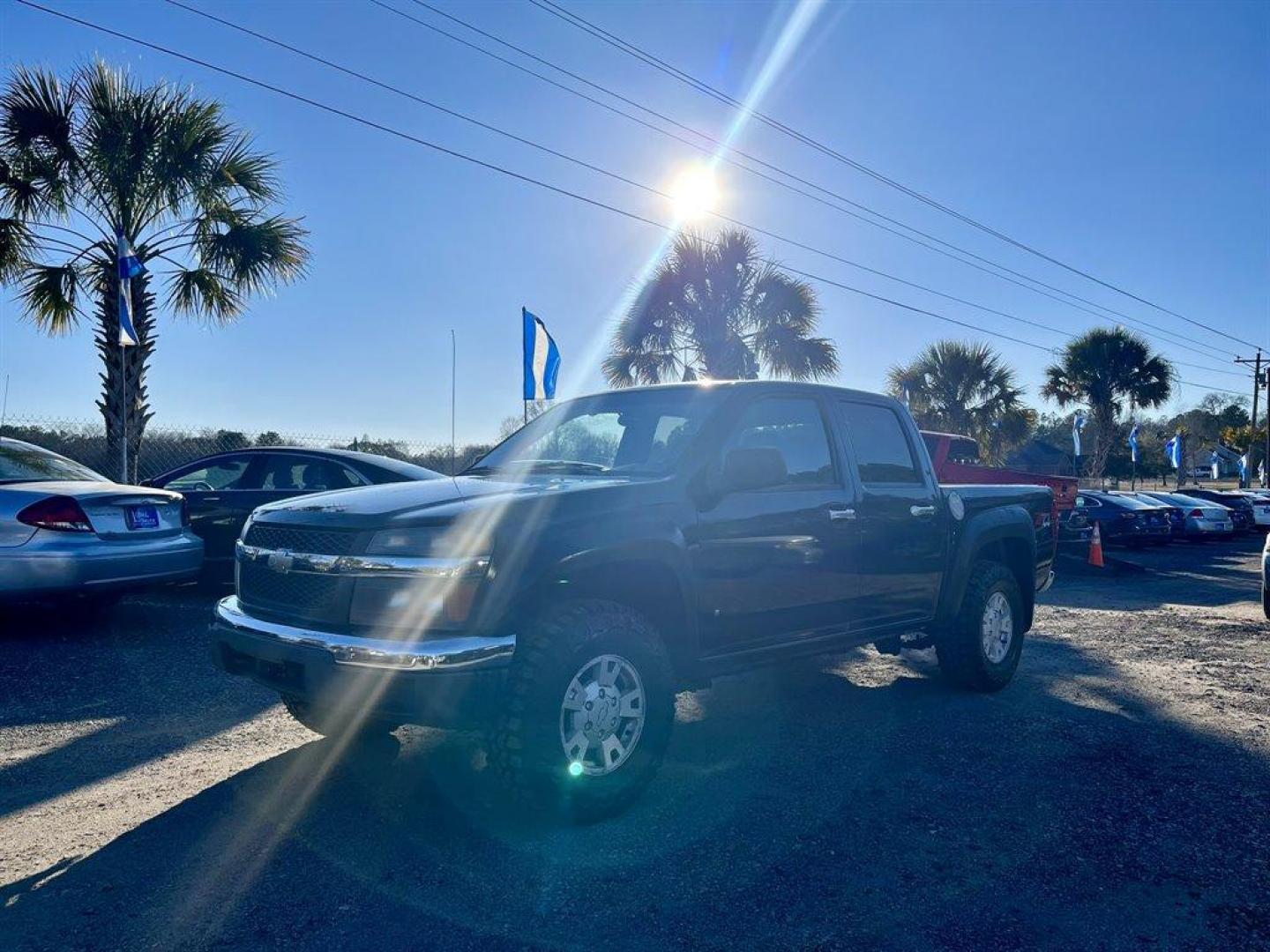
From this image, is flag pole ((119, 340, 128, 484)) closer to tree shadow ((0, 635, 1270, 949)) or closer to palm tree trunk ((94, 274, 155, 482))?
palm tree trunk ((94, 274, 155, 482))

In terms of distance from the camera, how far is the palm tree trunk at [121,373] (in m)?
12.9

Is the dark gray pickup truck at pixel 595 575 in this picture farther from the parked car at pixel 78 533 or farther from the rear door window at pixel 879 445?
the parked car at pixel 78 533

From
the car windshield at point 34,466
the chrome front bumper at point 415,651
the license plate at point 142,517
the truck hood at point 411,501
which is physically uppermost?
the car windshield at point 34,466

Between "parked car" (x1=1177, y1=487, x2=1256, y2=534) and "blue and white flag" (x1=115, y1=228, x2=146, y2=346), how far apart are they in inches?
1002

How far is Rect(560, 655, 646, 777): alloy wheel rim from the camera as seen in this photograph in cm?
354

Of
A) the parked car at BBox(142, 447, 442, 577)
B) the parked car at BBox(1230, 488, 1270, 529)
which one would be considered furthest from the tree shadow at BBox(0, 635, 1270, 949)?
the parked car at BBox(1230, 488, 1270, 529)

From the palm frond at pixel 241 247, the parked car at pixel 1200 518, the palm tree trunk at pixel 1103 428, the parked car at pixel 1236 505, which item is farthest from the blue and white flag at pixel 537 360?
the palm tree trunk at pixel 1103 428

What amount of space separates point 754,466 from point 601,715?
49.6 inches

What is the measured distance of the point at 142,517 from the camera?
706 centimetres

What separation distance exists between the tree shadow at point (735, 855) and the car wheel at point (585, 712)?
0.63 feet

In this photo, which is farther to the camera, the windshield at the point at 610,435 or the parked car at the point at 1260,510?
the parked car at the point at 1260,510

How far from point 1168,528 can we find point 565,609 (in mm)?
19891

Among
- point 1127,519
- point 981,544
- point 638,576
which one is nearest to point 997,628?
point 981,544

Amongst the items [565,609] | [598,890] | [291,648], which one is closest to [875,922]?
[598,890]
